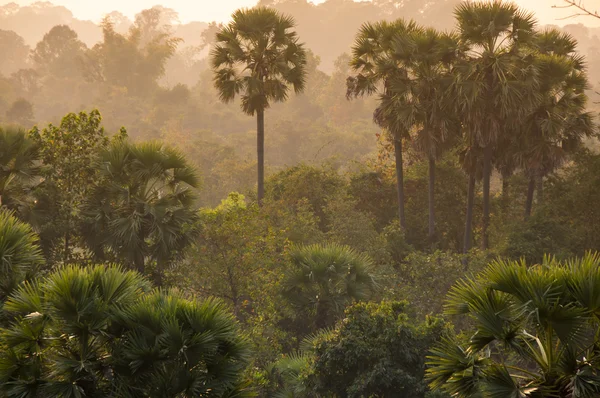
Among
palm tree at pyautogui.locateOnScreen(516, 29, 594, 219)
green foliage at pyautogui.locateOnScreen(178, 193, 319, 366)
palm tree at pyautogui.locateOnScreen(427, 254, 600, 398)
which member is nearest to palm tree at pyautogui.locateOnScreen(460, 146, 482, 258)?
palm tree at pyautogui.locateOnScreen(516, 29, 594, 219)

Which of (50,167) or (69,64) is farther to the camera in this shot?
(69,64)

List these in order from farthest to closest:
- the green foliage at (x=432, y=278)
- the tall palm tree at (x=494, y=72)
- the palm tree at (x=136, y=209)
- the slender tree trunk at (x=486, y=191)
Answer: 1. the slender tree trunk at (x=486, y=191)
2. the tall palm tree at (x=494, y=72)
3. the green foliage at (x=432, y=278)
4. the palm tree at (x=136, y=209)

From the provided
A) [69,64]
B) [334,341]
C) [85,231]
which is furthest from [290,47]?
[69,64]

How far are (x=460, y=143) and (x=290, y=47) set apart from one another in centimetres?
725

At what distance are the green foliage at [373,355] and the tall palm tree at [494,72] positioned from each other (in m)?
8.74

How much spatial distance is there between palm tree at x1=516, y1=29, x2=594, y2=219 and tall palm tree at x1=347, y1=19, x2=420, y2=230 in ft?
13.6

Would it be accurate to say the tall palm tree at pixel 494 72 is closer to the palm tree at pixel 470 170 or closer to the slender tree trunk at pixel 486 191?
the slender tree trunk at pixel 486 191

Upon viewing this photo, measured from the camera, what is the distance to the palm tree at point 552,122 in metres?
18.5

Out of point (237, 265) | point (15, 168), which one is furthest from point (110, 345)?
point (237, 265)

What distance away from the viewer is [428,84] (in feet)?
62.3

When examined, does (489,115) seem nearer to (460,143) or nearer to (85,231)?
(460,143)

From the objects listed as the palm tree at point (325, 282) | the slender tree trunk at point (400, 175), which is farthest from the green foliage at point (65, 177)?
the slender tree trunk at point (400, 175)

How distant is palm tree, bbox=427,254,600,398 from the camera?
6.14m

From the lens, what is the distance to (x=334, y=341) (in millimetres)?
10977
